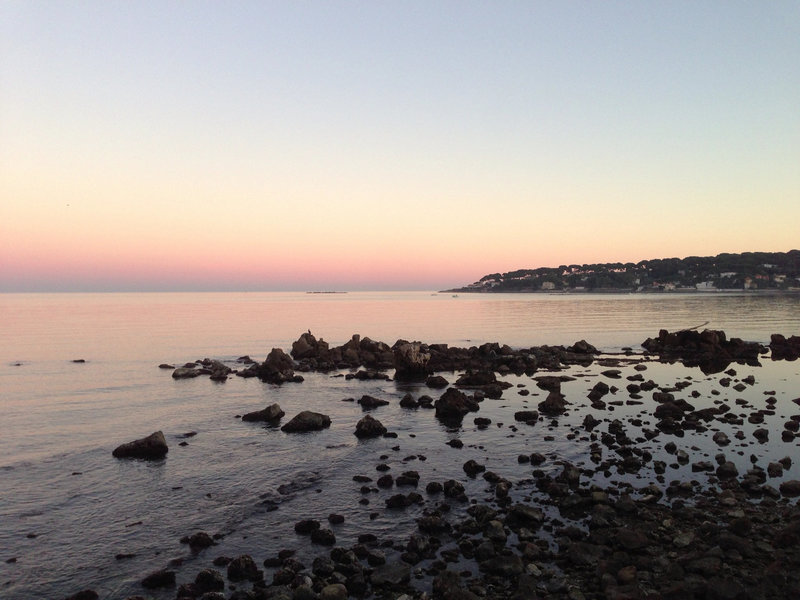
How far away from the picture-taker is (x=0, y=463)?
20156 mm

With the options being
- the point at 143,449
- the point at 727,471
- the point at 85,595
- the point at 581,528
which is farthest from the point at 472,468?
the point at 143,449

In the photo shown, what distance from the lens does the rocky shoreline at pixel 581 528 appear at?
10.6m

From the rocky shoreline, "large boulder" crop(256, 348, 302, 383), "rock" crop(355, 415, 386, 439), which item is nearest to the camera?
the rocky shoreline

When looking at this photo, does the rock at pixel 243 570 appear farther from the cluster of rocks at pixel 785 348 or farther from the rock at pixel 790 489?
the cluster of rocks at pixel 785 348

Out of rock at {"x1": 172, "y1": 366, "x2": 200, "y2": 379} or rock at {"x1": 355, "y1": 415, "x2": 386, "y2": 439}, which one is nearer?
rock at {"x1": 355, "y1": 415, "x2": 386, "y2": 439}

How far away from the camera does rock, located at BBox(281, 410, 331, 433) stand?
2509 cm

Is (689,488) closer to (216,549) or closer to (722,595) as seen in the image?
(722,595)

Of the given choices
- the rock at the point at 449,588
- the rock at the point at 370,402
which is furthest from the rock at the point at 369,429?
the rock at the point at 449,588

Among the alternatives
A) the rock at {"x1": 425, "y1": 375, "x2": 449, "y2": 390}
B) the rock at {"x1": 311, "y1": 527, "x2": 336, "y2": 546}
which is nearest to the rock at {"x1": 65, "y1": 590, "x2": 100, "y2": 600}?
the rock at {"x1": 311, "y1": 527, "x2": 336, "y2": 546}

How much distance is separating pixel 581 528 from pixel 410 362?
99.0 feet

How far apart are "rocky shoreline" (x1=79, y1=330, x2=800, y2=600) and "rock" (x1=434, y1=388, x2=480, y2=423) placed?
0.48m

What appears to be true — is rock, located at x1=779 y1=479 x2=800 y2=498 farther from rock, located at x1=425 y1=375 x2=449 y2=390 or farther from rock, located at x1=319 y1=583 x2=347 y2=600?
rock, located at x1=425 y1=375 x2=449 y2=390

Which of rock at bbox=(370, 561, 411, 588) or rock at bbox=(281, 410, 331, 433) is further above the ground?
rock at bbox=(370, 561, 411, 588)

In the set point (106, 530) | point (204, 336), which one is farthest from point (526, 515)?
point (204, 336)
